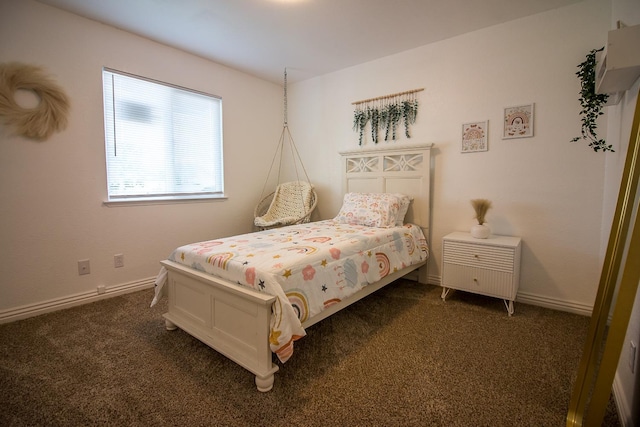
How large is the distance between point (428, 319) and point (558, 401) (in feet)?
3.10

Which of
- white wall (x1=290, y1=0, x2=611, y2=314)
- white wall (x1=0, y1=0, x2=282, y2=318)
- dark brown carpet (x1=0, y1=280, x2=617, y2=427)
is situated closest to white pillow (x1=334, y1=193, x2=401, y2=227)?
white wall (x1=290, y1=0, x2=611, y2=314)

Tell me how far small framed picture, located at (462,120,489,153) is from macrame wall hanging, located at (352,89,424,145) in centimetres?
57

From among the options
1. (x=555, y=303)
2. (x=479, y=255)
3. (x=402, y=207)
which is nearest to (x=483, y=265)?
(x=479, y=255)

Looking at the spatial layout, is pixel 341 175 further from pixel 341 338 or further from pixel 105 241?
pixel 105 241

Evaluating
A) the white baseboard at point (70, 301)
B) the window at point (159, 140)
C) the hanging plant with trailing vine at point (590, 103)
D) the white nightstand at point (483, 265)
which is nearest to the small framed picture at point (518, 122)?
the hanging plant with trailing vine at point (590, 103)

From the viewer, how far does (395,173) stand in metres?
3.30

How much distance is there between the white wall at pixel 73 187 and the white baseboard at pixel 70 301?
2cm

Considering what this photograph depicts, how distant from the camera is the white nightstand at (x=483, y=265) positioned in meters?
2.37

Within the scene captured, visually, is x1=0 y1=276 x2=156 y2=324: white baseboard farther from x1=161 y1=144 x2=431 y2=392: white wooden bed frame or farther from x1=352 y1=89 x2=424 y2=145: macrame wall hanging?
x1=352 y1=89 x2=424 y2=145: macrame wall hanging

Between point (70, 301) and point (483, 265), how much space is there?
3.52 meters

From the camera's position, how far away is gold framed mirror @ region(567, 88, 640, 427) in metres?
0.98

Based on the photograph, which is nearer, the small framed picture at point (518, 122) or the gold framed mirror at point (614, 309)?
the gold framed mirror at point (614, 309)

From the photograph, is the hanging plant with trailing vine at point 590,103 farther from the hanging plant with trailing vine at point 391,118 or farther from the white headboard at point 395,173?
the hanging plant with trailing vine at point 391,118

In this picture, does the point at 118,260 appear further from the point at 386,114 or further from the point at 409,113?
the point at 409,113
